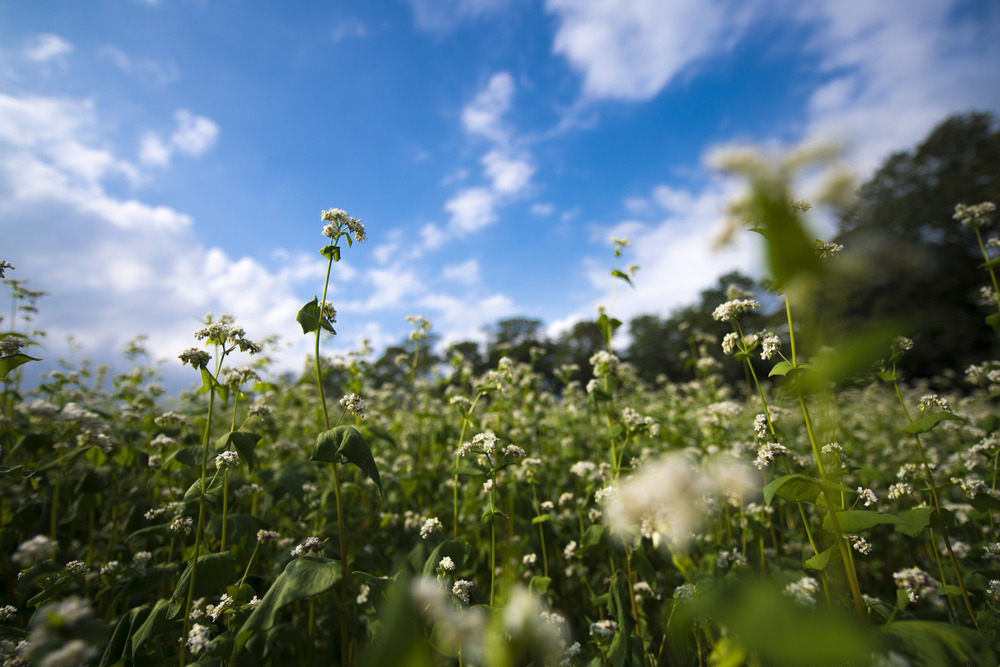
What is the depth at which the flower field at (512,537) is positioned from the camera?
2.44 feet

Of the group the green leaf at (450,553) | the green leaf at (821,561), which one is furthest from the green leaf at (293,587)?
the green leaf at (821,561)

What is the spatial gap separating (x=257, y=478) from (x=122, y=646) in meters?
1.28

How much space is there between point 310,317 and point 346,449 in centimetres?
73

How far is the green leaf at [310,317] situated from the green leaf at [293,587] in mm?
1070

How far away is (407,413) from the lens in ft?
23.4

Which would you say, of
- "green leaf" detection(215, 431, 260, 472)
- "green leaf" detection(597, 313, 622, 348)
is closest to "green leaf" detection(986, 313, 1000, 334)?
"green leaf" detection(597, 313, 622, 348)

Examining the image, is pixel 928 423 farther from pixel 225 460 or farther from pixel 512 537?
pixel 225 460

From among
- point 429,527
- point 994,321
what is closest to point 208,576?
point 429,527

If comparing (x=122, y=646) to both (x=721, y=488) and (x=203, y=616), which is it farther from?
(x=721, y=488)

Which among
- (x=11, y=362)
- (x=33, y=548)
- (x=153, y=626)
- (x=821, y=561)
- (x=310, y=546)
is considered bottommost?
(x=153, y=626)

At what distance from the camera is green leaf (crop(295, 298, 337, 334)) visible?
2184mm

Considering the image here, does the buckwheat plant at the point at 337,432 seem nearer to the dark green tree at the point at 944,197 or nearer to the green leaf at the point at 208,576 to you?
the green leaf at the point at 208,576

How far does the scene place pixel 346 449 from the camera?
1917mm

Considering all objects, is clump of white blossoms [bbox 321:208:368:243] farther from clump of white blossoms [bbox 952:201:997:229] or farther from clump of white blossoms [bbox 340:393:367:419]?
clump of white blossoms [bbox 952:201:997:229]
